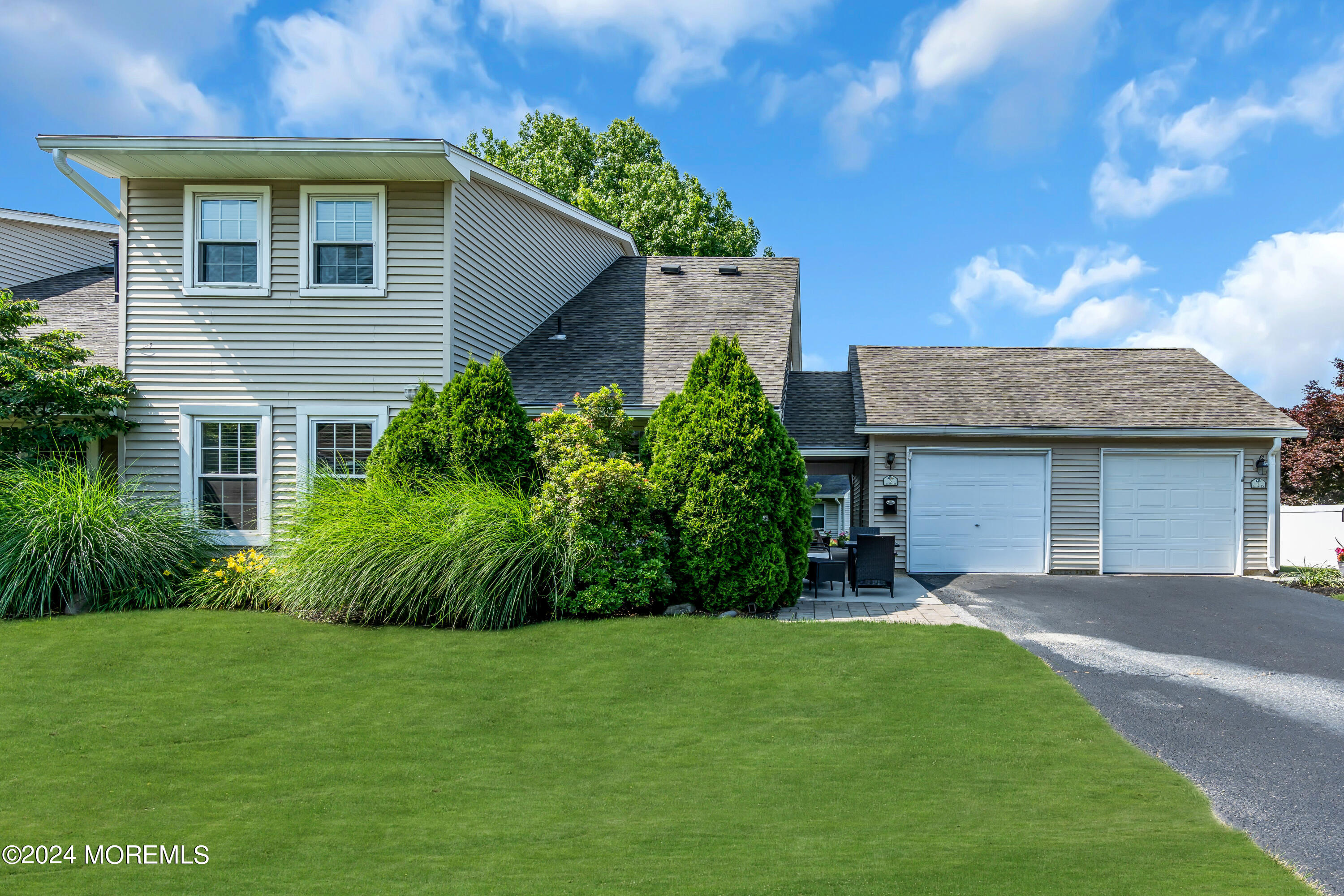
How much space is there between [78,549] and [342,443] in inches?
124

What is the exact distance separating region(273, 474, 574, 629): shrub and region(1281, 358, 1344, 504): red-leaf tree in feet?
56.4

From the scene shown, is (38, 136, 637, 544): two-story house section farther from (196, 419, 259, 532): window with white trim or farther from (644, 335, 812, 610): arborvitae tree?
(644, 335, 812, 610): arborvitae tree

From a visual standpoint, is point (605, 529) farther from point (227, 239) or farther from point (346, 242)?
point (227, 239)

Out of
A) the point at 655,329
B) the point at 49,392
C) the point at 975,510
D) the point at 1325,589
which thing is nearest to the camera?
the point at 49,392

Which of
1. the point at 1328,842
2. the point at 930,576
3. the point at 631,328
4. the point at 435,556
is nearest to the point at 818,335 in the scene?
the point at 631,328

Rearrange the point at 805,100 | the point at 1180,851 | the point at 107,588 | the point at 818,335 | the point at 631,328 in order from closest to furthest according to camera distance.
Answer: the point at 1180,851 → the point at 107,588 → the point at 631,328 → the point at 805,100 → the point at 818,335

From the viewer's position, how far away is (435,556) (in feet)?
25.7

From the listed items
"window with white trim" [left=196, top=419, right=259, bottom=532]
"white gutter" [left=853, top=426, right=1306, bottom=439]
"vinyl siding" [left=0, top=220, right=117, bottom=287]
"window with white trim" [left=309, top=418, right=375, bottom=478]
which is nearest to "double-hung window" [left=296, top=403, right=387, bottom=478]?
"window with white trim" [left=309, top=418, right=375, bottom=478]

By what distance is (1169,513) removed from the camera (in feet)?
41.7

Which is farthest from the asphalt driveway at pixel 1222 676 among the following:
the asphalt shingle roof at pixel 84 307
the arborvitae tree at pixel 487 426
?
the asphalt shingle roof at pixel 84 307

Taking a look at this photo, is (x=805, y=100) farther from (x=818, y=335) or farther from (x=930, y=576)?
(x=930, y=576)

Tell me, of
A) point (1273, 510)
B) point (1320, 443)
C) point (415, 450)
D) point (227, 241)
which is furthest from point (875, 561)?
point (1320, 443)

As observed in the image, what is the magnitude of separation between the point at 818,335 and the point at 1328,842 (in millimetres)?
19549

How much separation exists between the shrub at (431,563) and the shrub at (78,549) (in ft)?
6.00
